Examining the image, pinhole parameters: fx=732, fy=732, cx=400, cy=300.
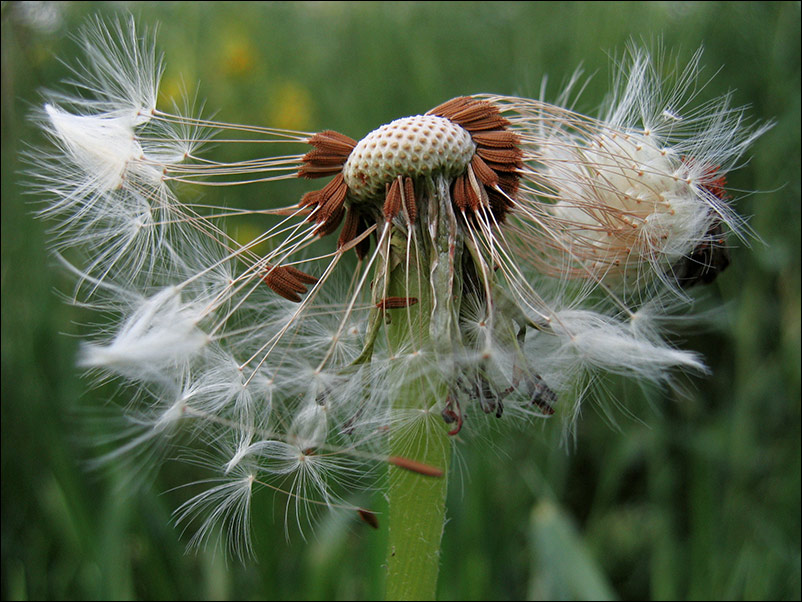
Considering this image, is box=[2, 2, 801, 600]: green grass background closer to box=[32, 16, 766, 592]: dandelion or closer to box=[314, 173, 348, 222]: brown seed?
box=[32, 16, 766, 592]: dandelion

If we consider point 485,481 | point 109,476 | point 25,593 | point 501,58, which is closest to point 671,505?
point 485,481

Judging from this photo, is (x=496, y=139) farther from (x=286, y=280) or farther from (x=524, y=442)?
(x=524, y=442)

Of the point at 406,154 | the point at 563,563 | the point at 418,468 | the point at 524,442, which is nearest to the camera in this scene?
the point at 418,468

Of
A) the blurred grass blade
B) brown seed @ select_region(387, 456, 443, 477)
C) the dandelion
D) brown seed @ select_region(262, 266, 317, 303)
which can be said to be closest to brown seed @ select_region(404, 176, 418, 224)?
the dandelion

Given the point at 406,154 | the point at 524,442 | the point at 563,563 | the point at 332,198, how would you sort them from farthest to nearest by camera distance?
the point at 524,442, the point at 563,563, the point at 332,198, the point at 406,154

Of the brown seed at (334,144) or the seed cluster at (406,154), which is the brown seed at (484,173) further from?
the brown seed at (334,144)

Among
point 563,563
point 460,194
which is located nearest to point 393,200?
point 460,194

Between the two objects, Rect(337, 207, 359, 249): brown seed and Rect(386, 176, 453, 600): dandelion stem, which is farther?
Rect(337, 207, 359, 249): brown seed

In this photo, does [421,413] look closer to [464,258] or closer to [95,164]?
[464,258]
